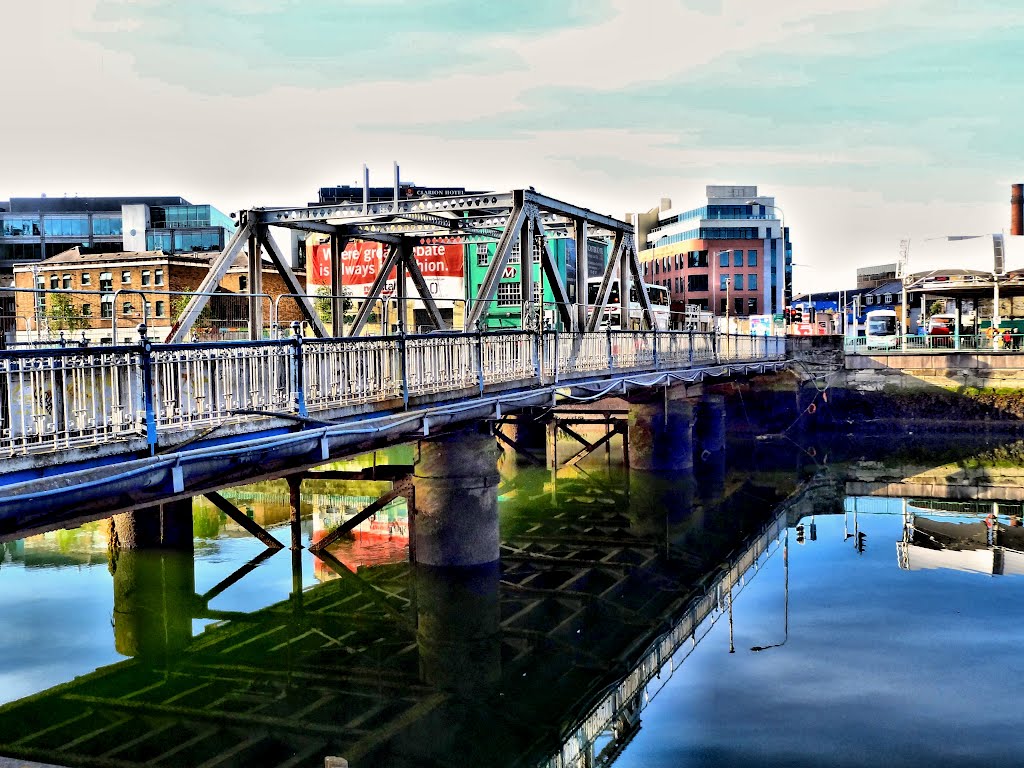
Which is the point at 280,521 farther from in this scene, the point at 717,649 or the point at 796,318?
the point at 796,318

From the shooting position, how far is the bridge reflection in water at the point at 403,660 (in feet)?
45.3

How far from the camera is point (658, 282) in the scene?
420ft

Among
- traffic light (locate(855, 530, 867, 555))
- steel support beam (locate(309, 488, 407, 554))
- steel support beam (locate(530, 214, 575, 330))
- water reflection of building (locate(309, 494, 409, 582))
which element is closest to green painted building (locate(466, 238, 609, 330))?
water reflection of building (locate(309, 494, 409, 582))

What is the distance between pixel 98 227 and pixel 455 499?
9219 cm

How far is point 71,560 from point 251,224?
9.78 metres

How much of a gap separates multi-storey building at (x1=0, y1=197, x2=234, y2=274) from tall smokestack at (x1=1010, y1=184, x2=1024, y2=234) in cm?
7206

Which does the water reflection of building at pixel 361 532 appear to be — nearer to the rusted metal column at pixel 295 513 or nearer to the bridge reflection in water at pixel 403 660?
the bridge reflection in water at pixel 403 660

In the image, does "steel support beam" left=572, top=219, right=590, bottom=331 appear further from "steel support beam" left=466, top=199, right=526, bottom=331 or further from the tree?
the tree

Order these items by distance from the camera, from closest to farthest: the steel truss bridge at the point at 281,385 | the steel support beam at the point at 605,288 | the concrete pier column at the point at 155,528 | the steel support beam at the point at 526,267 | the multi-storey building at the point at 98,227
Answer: the steel truss bridge at the point at 281,385 → the steel support beam at the point at 526,267 → the concrete pier column at the point at 155,528 → the steel support beam at the point at 605,288 → the multi-storey building at the point at 98,227

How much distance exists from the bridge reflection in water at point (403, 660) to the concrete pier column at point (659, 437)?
984 cm

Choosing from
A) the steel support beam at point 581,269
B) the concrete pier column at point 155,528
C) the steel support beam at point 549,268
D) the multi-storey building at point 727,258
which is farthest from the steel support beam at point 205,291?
the multi-storey building at point 727,258

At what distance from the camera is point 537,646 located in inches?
709

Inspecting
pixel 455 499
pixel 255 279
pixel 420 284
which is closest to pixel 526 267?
pixel 455 499

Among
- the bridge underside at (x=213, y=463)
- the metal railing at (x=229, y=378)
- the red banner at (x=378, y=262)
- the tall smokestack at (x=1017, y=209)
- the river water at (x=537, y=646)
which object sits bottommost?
the river water at (x=537, y=646)
